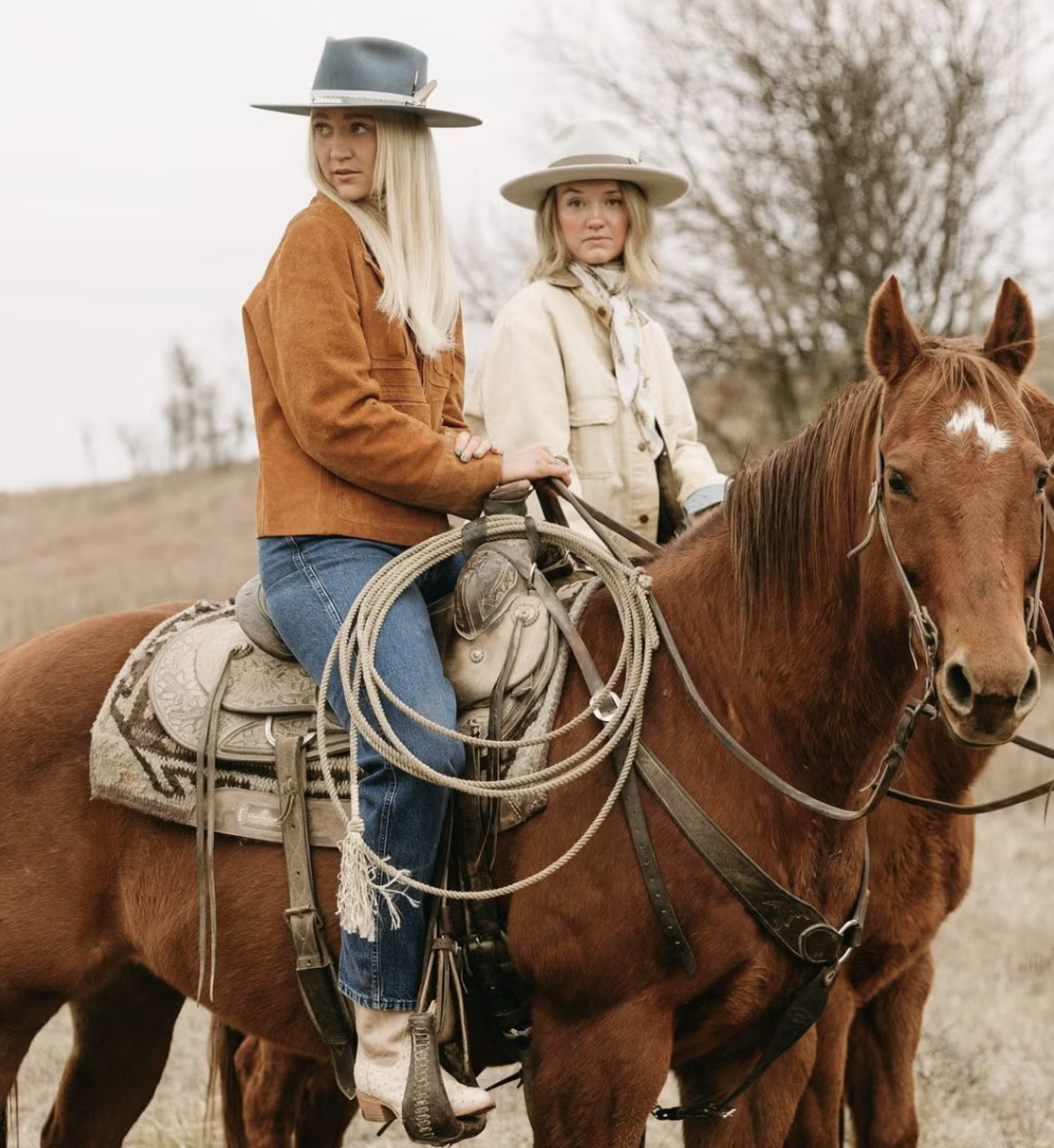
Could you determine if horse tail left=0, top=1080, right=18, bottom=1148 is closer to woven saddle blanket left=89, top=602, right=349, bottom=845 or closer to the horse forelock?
woven saddle blanket left=89, top=602, right=349, bottom=845

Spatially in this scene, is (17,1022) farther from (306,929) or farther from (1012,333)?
(1012,333)

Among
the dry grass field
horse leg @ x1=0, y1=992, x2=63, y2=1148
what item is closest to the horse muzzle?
horse leg @ x1=0, y1=992, x2=63, y2=1148

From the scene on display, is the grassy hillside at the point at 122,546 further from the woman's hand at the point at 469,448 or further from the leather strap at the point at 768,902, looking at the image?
the leather strap at the point at 768,902

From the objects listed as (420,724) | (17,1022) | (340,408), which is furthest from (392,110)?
(17,1022)

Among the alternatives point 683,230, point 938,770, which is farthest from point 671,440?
point 683,230

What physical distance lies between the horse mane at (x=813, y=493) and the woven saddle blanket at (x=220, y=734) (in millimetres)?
456

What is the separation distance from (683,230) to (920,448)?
12829mm

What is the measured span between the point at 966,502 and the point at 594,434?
185 centimetres

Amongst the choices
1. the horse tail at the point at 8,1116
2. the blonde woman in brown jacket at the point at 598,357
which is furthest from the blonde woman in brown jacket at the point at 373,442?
the horse tail at the point at 8,1116

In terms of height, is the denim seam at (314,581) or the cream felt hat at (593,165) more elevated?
the cream felt hat at (593,165)

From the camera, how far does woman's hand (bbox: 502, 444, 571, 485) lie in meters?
3.34

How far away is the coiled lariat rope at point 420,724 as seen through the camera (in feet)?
9.87

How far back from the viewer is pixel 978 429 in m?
2.62

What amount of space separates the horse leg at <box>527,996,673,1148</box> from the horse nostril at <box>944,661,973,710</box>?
99cm
